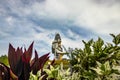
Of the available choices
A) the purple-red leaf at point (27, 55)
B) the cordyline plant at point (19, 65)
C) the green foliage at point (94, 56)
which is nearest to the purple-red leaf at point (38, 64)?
the cordyline plant at point (19, 65)

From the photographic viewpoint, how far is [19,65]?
3273 millimetres

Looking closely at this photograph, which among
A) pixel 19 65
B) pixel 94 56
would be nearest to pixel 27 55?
pixel 19 65

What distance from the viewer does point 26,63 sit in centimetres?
325

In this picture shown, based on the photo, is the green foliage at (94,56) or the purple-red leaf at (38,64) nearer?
the green foliage at (94,56)

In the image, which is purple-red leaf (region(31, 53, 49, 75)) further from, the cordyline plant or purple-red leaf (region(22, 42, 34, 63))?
purple-red leaf (region(22, 42, 34, 63))

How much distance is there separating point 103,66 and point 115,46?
58 centimetres

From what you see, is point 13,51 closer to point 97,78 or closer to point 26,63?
point 26,63

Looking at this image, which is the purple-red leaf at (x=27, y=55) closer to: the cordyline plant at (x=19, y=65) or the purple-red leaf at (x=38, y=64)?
the cordyline plant at (x=19, y=65)

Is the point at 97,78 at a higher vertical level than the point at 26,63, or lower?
lower

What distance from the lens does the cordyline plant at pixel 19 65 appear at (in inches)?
126

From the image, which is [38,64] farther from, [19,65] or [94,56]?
[94,56]

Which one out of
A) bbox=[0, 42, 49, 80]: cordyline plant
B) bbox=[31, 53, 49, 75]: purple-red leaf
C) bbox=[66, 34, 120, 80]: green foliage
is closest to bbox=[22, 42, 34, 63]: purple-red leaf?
bbox=[0, 42, 49, 80]: cordyline plant

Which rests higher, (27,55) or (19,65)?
(27,55)

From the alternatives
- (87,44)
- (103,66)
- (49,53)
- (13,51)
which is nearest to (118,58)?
(87,44)
